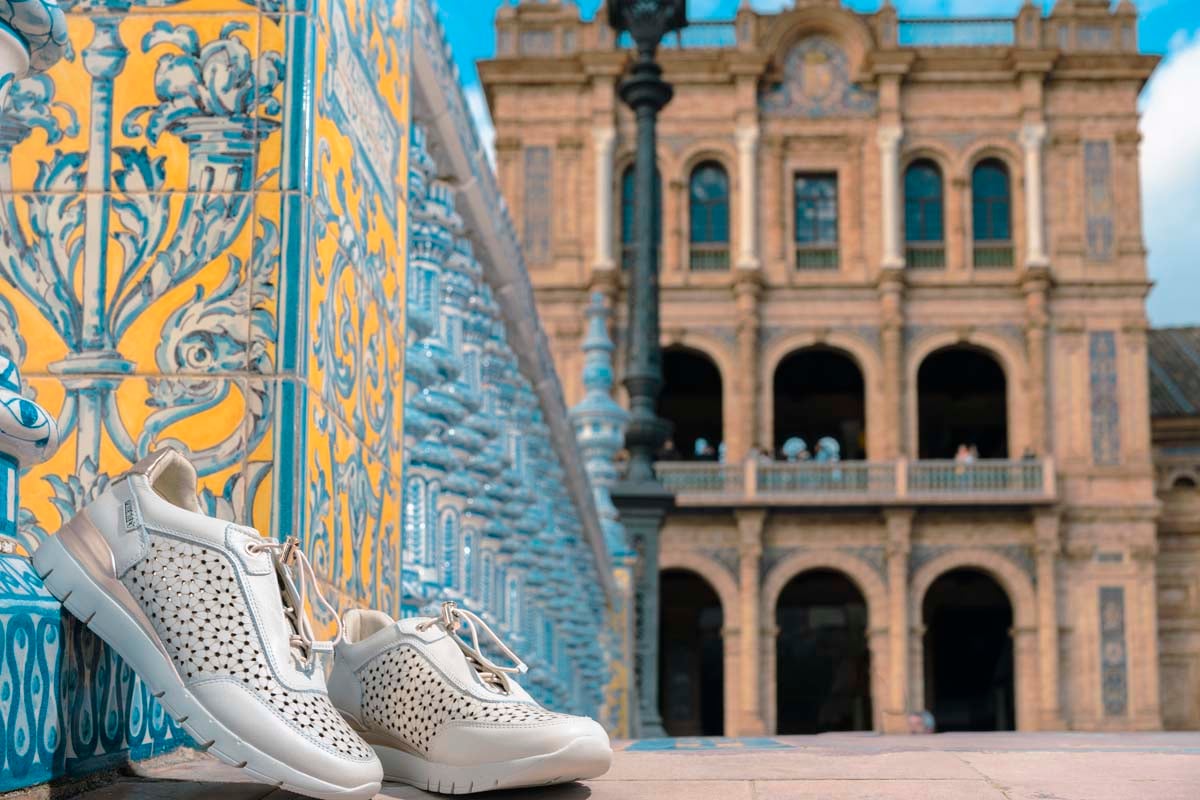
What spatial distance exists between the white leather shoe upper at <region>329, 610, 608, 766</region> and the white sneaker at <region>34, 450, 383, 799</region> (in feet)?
0.75

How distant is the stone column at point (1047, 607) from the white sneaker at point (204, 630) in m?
29.4

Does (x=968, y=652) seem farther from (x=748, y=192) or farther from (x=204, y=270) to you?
(x=204, y=270)

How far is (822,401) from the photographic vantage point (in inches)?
1399

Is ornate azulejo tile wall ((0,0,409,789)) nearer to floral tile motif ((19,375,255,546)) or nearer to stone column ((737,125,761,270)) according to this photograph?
floral tile motif ((19,375,255,546))

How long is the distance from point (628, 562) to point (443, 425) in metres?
6.27

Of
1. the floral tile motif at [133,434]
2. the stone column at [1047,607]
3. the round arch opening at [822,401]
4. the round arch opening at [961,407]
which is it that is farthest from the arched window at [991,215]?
the floral tile motif at [133,434]

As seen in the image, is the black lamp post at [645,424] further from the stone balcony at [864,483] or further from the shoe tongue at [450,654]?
the stone balcony at [864,483]

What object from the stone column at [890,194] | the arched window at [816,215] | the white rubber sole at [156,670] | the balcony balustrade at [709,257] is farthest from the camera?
the arched window at [816,215]

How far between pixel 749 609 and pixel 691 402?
6.91 m

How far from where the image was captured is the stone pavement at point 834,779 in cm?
228

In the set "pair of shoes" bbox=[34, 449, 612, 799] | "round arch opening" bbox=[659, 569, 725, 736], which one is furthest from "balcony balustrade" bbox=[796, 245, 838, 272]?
"pair of shoes" bbox=[34, 449, 612, 799]

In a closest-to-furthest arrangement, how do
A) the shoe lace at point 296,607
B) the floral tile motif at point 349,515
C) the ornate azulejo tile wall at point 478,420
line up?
the shoe lace at point 296,607, the floral tile motif at point 349,515, the ornate azulejo tile wall at point 478,420

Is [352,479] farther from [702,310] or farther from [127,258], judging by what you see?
[702,310]

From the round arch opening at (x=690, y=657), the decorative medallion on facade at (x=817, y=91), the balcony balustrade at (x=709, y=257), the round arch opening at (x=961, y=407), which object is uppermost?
the decorative medallion on facade at (x=817, y=91)
